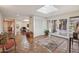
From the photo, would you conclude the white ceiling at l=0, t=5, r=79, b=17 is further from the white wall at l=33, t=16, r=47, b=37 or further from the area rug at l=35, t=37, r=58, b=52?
the area rug at l=35, t=37, r=58, b=52

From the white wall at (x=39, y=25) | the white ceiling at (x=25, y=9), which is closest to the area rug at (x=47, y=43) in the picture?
the white wall at (x=39, y=25)

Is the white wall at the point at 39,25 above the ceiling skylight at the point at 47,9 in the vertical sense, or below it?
below

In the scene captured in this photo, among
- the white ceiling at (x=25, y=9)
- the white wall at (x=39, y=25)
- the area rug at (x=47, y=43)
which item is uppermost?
the white ceiling at (x=25, y=9)

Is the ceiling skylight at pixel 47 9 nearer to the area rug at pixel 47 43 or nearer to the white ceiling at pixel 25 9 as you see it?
the white ceiling at pixel 25 9

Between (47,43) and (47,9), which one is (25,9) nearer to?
(47,9)

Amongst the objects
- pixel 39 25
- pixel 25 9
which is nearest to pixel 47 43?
pixel 39 25

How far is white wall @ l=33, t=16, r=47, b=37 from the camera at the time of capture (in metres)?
2.07

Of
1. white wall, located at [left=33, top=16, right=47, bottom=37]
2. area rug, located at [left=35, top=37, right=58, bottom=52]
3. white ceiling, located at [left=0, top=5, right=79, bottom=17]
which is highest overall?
white ceiling, located at [left=0, top=5, right=79, bottom=17]

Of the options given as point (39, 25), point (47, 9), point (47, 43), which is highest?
point (47, 9)

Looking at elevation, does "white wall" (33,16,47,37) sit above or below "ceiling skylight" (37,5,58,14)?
below

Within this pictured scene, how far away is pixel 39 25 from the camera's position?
2.10 metres

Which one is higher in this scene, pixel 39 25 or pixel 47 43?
pixel 39 25

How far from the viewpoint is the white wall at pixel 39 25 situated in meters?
2.07

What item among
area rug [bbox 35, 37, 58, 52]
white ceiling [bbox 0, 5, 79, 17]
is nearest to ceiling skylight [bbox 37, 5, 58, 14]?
white ceiling [bbox 0, 5, 79, 17]
